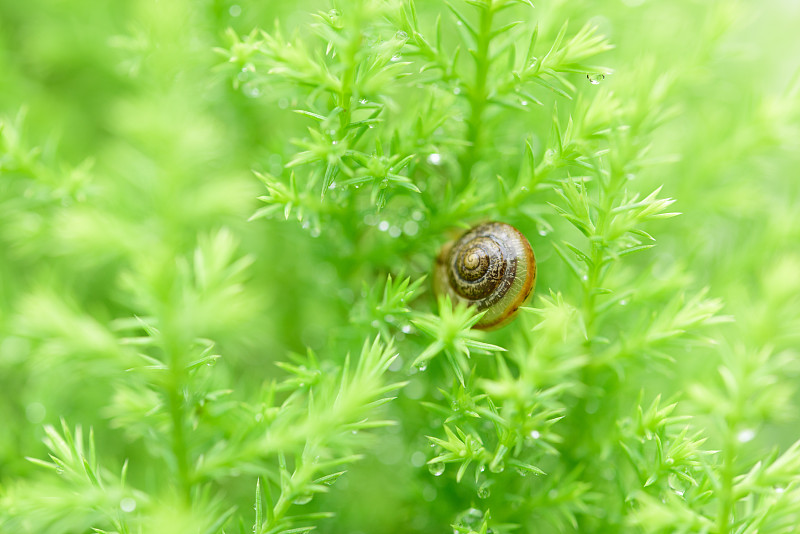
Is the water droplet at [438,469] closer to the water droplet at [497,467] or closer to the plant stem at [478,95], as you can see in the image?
the water droplet at [497,467]

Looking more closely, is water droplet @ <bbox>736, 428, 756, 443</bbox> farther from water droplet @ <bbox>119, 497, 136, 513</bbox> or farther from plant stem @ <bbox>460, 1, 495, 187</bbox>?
water droplet @ <bbox>119, 497, 136, 513</bbox>

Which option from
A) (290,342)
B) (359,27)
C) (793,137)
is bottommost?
(290,342)

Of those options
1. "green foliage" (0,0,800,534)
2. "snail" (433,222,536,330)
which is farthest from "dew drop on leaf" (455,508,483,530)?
"snail" (433,222,536,330)

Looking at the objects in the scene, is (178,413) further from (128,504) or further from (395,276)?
(395,276)

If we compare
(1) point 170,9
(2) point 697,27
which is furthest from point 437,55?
(2) point 697,27

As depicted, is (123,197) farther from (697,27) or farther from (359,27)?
(697,27)

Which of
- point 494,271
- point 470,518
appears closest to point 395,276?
point 494,271
